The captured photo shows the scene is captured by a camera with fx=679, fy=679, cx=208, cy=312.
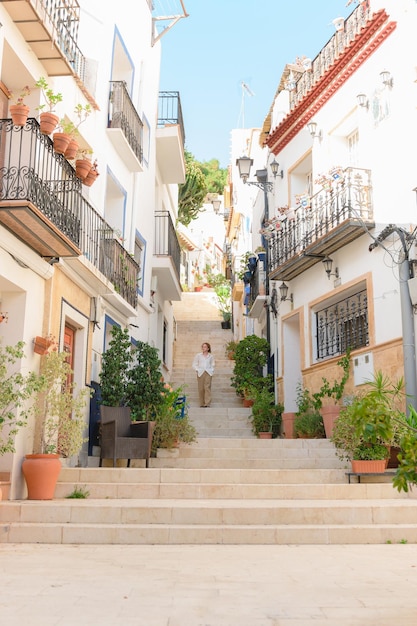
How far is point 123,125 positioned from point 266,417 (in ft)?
22.3

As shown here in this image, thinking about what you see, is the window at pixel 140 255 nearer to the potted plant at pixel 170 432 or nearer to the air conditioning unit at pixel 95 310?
the air conditioning unit at pixel 95 310

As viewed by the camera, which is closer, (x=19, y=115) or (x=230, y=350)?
(x=19, y=115)

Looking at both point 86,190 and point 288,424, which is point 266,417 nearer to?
point 288,424

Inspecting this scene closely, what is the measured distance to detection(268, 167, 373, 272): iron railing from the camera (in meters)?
12.6

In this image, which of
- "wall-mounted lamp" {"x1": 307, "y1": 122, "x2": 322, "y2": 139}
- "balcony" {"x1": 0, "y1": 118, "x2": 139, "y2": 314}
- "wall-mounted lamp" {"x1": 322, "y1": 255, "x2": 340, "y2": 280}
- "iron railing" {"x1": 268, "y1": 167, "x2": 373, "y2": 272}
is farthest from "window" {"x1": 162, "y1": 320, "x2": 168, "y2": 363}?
"balcony" {"x1": 0, "y1": 118, "x2": 139, "y2": 314}

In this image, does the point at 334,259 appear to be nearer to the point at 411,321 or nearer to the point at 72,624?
the point at 411,321

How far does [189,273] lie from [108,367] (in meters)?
30.9

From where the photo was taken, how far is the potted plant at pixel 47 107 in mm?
8805

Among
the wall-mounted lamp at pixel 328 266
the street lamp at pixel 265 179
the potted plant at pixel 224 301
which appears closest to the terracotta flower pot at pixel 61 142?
the wall-mounted lamp at pixel 328 266

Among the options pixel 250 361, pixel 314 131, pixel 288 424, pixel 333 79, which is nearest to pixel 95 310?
pixel 288 424

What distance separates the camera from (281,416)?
14.7 m

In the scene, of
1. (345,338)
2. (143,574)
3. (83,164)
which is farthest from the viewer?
(345,338)

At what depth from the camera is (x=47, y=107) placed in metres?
10.2

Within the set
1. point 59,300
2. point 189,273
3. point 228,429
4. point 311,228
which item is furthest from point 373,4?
point 189,273
